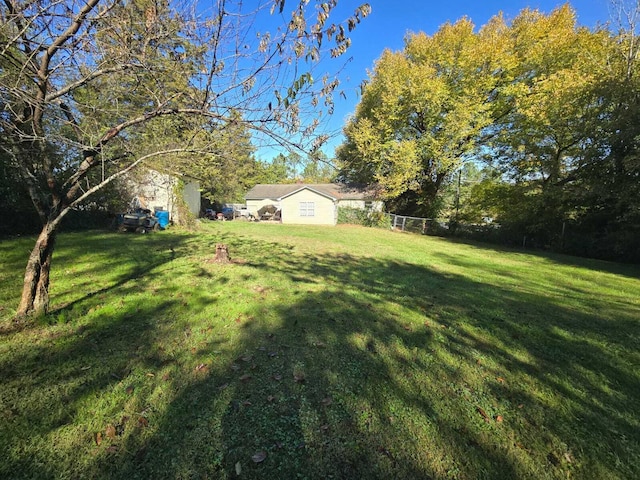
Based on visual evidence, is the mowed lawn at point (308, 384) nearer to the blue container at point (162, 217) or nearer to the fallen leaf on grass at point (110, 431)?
the fallen leaf on grass at point (110, 431)

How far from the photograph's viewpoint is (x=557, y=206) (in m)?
14.3

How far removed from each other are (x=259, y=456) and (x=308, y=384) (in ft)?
2.71

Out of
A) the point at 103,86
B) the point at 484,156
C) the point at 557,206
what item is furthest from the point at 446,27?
the point at 103,86

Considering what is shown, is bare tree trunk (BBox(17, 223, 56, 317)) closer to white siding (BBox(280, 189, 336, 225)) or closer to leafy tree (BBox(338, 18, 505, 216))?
leafy tree (BBox(338, 18, 505, 216))

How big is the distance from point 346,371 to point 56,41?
450 centimetres

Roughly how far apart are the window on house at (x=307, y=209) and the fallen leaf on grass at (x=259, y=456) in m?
24.2

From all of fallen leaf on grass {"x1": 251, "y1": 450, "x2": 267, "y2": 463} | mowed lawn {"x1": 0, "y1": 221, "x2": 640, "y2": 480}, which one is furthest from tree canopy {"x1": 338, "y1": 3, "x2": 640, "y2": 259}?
fallen leaf on grass {"x1": 251, "y1": 450, "x2": 267, "y2": 463}

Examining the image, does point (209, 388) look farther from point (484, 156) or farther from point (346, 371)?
point (484, 156)

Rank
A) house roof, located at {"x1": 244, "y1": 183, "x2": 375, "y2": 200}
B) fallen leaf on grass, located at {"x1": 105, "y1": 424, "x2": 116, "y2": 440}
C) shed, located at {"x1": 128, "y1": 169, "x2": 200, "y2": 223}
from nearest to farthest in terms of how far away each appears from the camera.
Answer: fallen leaf on grass, located at {"x1": 105, "y1": 424, "x2": 116, "y2": 440} → shed, located at {"x1": 128, "y1": 169, "x2": 200, "y2": 223} → house roof, located at {"x1": 244, "y1": 183, "x2": 375, "y2": 200}

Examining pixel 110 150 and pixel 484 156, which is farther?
pixel 484 156

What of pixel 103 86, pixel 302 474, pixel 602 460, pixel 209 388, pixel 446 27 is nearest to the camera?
pixel 302 474

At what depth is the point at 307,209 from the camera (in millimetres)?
25891

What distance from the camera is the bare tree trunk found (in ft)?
10.8

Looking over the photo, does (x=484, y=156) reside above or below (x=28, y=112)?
above
